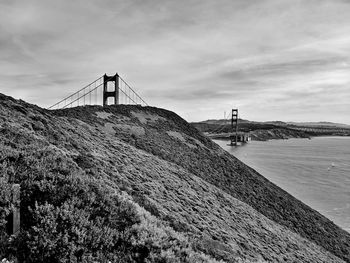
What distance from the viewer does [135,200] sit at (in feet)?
28.2

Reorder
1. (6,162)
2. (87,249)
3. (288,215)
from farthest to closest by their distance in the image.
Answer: (288,215), (6,162), (87,249)

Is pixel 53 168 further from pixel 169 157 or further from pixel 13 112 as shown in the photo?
pixel 169 157

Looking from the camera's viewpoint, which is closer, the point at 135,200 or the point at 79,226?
the point at 79,226

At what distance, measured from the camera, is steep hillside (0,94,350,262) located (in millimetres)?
5273

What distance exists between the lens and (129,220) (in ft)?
20.7

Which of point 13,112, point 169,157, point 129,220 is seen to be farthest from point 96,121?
point 129,220

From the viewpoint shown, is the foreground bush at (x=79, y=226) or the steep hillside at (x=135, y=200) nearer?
the foreground bush at (x=79, y=226)

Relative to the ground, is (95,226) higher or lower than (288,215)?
higher

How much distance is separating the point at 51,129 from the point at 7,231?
8.21 metres

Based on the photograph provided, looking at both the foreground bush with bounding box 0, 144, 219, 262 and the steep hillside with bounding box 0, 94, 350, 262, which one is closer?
the foreground bush with bounding box 0, 144, 219, 262

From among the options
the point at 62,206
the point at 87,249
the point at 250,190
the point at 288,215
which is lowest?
the point at 288,215

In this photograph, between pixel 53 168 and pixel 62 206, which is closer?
pixel 62 206

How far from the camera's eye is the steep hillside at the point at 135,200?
5.27 metres

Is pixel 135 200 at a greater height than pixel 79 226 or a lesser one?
lesser
